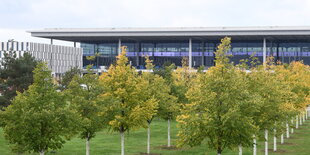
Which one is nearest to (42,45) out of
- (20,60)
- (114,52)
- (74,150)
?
(114,52)

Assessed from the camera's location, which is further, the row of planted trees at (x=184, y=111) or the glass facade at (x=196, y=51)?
the glass facade at (x=196, y=51)

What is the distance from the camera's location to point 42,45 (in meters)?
157

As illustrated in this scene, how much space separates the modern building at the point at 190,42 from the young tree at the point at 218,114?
8537cm

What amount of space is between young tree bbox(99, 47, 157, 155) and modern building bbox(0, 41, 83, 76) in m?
109

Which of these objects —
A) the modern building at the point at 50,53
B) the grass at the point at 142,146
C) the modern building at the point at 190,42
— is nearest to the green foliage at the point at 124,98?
the grass at the point at 142,146

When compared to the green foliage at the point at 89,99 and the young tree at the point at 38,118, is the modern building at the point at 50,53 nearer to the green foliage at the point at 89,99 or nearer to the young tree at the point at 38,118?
the green foliage at the point at 89,99

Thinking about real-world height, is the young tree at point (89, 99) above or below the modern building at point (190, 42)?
below

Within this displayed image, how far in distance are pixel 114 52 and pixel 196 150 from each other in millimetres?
90016

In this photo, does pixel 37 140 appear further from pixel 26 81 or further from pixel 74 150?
pixel 26 81

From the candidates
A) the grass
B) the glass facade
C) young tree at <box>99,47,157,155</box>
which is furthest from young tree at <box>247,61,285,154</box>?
the glass facade

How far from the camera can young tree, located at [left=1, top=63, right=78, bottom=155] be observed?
28.6 meters

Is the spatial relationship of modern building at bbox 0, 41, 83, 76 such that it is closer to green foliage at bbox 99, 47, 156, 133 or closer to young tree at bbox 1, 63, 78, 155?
green foliage at bbox 99, 47, 156, 133

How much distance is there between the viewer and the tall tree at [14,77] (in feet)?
189

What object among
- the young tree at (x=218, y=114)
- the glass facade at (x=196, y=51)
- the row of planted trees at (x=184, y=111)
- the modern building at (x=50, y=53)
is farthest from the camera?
the modern building at (x=50, y=53)
